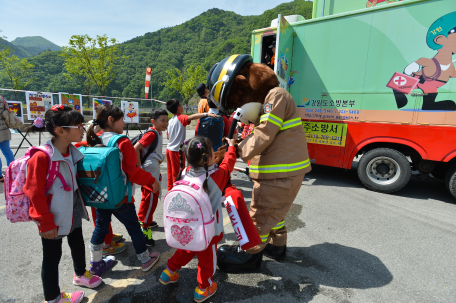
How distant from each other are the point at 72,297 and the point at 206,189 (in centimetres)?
131

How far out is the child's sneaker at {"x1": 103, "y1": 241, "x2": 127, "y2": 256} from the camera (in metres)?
2.39

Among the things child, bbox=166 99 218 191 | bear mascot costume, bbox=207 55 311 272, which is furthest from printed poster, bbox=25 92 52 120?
bear mascot costume, bbox=207 55 311 272

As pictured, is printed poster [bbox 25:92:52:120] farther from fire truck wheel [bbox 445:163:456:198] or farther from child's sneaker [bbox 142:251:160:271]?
fire truck wheel [bbox 445:163:456:198]

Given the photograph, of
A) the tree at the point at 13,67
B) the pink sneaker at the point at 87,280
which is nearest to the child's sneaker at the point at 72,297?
the pink sneaker at the point at 87,280

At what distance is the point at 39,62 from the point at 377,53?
265 ft

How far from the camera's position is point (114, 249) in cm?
242

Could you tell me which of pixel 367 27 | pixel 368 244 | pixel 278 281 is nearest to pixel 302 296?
pixel 278 281

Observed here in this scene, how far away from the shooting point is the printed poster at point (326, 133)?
452cm

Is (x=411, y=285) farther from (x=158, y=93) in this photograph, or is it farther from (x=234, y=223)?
(x=158, y=93)

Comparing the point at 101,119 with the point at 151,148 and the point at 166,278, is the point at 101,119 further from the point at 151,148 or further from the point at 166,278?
the point at 166,278

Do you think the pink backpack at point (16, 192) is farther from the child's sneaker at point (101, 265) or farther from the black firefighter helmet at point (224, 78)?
the black firefighter helmet at point (224, 78)

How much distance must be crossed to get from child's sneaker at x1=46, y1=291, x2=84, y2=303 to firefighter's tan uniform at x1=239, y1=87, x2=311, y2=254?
1.39 m

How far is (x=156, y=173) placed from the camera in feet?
8.70

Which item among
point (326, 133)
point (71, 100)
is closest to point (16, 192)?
point (326, 133)
